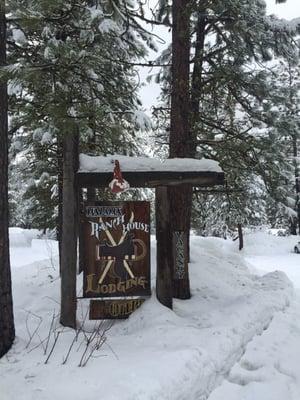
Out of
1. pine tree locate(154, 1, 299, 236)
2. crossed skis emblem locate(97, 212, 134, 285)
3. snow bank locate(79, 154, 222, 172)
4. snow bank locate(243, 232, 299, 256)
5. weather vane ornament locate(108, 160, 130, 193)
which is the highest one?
pine tree locate(154, 1, 299, 236)

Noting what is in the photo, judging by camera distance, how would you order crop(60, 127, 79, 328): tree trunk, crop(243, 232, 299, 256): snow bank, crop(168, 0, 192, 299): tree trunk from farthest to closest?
crop(243, 232, 299, 256): snow bank → crop(168, 0, 192, 299): tree trunk → crop(60, 127, 79, 328): tree trunk

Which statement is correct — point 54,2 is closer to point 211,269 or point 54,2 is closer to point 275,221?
point 211,269

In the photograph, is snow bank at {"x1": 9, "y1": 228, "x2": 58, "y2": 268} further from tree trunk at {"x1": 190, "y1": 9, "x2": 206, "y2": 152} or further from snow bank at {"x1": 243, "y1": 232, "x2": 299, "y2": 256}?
snow bank at {"x1": 243, "y1": 232, "x2": 299, "y2": 256}

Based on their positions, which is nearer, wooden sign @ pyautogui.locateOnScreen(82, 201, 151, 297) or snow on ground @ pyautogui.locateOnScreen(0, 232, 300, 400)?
snow on ground @ pyautogui.locateOnScreen(0, 232, 300, 400)

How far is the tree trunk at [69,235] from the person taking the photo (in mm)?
6992

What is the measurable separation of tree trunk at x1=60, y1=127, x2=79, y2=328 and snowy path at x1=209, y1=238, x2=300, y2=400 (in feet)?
8.64

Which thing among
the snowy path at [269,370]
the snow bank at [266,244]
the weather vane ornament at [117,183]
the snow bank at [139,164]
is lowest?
the snow bank at [266,244]

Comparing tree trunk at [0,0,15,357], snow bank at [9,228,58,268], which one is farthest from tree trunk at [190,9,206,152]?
snow bank at [9,228,58,268]

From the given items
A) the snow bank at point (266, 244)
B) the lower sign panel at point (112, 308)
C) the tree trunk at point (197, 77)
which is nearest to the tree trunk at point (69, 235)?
the lower sign panel at point (112, 308)

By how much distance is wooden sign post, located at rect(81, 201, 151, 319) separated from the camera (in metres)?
7.45

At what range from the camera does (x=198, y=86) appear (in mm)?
11758

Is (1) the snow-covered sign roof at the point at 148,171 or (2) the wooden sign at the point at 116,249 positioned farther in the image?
(2) the wooden sign at the point at 116,249

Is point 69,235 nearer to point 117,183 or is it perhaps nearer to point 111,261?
point 111,261

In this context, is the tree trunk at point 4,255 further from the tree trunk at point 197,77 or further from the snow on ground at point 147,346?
the tree trunk at point 197,77
